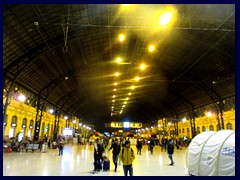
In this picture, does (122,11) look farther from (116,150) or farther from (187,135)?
(187,135)

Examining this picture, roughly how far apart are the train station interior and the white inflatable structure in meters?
0.15

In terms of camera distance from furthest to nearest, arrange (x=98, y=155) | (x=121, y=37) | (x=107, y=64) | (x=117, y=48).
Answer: (x=107, y=64) → (x=117, y=48) → (x=121, y=37) → (x=98, y=155)

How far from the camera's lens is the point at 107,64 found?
27.4 m

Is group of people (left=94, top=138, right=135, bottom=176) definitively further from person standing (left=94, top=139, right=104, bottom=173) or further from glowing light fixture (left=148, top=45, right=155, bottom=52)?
glowing light fixture (left=148, top=45, right=155, bottom=52)

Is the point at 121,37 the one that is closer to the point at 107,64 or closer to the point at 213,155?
the point at 107,64

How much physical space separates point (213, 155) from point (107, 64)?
21.0 metres

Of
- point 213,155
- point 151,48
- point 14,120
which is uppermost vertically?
point 151,48

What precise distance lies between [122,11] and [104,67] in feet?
47.2

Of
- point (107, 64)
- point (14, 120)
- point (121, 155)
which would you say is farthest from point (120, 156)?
point (107, 64)

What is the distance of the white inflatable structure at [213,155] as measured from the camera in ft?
24.5

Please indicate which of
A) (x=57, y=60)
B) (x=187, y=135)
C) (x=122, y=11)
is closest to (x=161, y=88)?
(x=187, y=135)

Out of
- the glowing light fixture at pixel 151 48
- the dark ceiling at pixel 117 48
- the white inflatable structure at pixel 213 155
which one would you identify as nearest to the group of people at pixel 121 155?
the white inflatable structure at pixel 213 155

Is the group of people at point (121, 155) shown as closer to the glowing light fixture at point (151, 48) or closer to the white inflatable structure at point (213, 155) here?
the white inflatable structure at point (213, 155)

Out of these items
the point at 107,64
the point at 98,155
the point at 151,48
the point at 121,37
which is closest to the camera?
the point at 98,155
